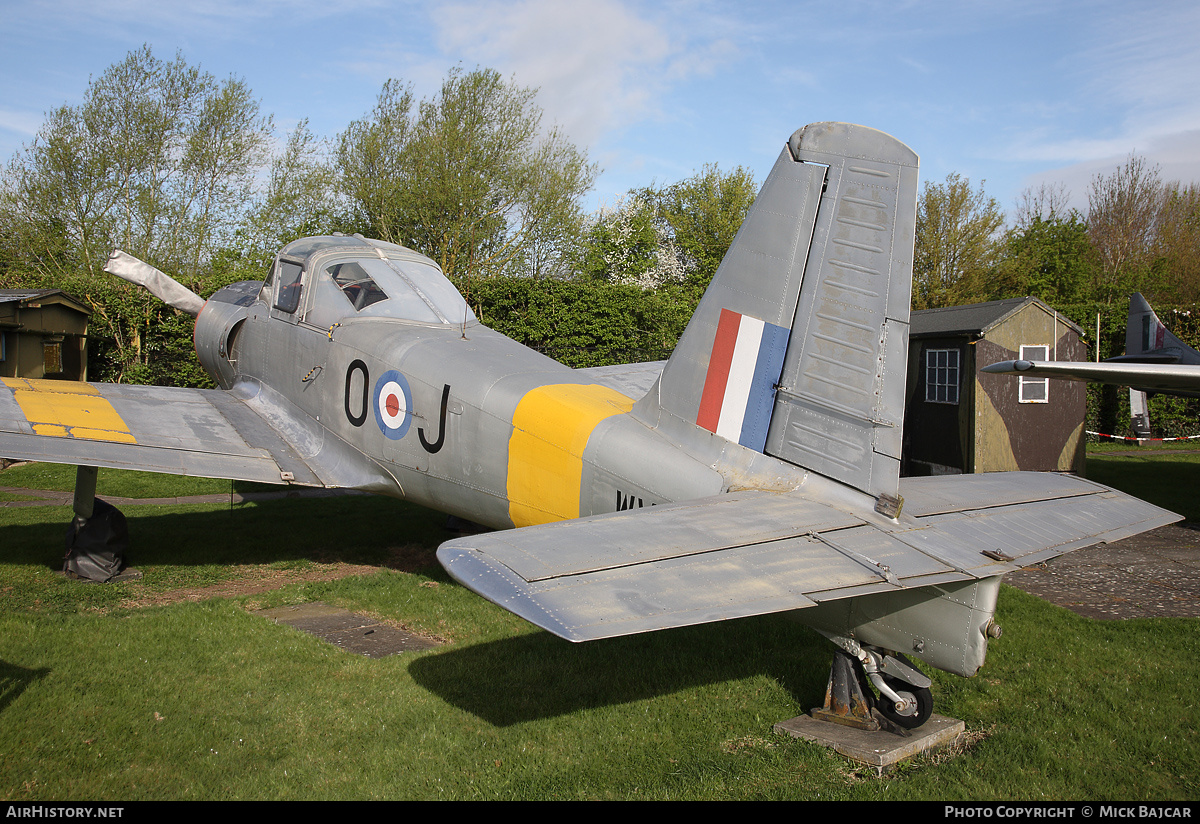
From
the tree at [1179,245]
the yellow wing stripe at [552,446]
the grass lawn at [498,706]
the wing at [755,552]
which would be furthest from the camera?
the tree at [1179,245]

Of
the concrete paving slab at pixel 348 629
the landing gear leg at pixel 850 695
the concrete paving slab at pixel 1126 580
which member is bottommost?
the concrete paving slab at pixel 348 629

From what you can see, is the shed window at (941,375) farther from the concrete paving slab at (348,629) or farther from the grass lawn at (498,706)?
the concrete paving slab at (348,629)

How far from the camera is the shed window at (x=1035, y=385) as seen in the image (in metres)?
13.9

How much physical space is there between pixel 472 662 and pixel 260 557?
14.1 feet

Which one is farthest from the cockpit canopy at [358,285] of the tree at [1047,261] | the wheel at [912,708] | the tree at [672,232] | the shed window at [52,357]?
the tree at [1047,261]

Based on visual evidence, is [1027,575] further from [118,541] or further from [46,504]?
[46,504]

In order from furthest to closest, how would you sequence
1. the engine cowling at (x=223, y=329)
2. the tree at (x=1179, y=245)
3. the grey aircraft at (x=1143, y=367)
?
the tree at (x=1179, y=245)
the engine cowling at (x=223, y=329)
the grey aircraft at (x=1143, y=367)

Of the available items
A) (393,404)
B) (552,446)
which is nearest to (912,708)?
(552,446)

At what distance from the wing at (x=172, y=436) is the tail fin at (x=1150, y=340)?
1423cm

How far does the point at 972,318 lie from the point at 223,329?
1275 cm

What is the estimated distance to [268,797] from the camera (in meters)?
3.74

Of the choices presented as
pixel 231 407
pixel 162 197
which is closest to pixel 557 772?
pixel 231 407

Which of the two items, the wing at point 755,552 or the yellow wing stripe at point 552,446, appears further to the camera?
the yellow wing stripe at point 552,446

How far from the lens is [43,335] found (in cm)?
1459
